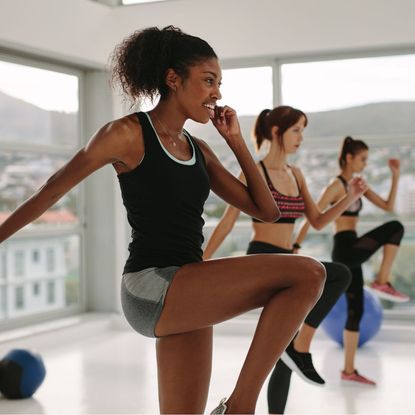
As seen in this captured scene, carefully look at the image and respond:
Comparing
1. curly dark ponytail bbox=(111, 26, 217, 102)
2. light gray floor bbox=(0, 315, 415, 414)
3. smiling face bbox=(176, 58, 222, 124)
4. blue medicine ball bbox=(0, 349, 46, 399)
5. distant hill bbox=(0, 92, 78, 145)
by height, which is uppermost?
distant hill bbox=(0, 92, 78, 145)

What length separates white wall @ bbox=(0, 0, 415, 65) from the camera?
20.6 feet

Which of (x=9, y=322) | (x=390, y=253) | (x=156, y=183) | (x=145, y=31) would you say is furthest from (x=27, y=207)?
(x=9, y=322)

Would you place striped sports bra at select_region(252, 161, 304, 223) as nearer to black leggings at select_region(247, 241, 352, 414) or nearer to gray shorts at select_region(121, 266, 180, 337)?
black leggings at select_region(247, 241, 352, 414)

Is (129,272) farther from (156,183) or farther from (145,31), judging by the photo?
(145,31)

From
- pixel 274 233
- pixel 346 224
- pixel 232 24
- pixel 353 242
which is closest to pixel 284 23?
pixel 232 24

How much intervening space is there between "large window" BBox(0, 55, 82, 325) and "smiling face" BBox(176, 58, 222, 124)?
4485 millimetres

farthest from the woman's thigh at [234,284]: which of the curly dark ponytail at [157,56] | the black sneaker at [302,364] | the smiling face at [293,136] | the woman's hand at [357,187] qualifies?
the smiling face at [293,136]

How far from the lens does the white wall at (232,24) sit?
20.6 ft

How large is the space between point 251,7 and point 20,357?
12.2ft

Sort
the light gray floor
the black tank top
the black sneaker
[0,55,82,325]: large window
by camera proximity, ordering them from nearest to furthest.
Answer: the black tank top, the black sneaker, the light gray floor, [0,55,82,325]: large window

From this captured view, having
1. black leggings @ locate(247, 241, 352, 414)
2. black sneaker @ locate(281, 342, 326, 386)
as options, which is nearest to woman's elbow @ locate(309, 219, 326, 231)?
black leggings @ locate(247, 241, 352, 414)

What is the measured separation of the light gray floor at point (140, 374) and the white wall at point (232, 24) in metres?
2.49

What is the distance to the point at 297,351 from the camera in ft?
9.98

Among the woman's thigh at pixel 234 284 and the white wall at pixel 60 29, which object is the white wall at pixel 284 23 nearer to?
the white wall at pixel 60 29
